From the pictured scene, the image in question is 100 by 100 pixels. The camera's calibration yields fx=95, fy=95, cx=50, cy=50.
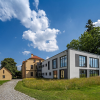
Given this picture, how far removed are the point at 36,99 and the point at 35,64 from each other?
3565 cm

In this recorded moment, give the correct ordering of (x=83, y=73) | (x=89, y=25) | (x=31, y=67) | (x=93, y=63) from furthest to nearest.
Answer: (x=89, y=25)
(x=31, y=67)
(x=93, y=63)
(x=83, y=73)

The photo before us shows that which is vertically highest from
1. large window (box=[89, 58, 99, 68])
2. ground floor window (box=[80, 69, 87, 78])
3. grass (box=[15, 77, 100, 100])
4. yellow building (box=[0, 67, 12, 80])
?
large window (box=[89, 58, 99, 68])

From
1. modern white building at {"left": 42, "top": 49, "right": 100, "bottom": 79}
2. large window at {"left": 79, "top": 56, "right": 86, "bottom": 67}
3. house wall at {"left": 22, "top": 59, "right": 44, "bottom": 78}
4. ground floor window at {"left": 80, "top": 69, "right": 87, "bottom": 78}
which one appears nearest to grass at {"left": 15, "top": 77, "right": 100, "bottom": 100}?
modern white building at {"left": 42, "top": 49, "right": 100, "bottom": 79}

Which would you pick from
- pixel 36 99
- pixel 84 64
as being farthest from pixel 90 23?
pixel 36 99

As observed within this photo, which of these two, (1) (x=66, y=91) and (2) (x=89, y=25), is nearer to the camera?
(1) (x=66, y=91)

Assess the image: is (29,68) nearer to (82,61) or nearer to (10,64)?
(10,64)

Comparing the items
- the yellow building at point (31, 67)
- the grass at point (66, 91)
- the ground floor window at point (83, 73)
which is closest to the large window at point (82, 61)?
the ground floor window at point (83, 73)

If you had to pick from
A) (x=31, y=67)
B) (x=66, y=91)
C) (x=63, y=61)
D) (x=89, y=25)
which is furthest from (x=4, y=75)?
(x=89, y=25)

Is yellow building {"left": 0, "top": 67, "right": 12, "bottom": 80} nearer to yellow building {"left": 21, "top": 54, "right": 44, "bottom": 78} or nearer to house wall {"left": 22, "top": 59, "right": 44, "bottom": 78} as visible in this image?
house wall {"left": 22, "top": 59, "right": 44, "bottom": 78}

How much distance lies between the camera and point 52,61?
2848 cm

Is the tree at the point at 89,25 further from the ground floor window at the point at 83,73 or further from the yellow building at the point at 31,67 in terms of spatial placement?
the yellow building at the point at 31,67

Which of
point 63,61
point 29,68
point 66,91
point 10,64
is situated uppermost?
point 63,61

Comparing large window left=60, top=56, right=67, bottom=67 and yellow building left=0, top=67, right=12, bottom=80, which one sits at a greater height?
large window left=60, top=56, right=67, bottom=67

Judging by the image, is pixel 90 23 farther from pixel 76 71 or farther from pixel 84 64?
pixel 76 71
